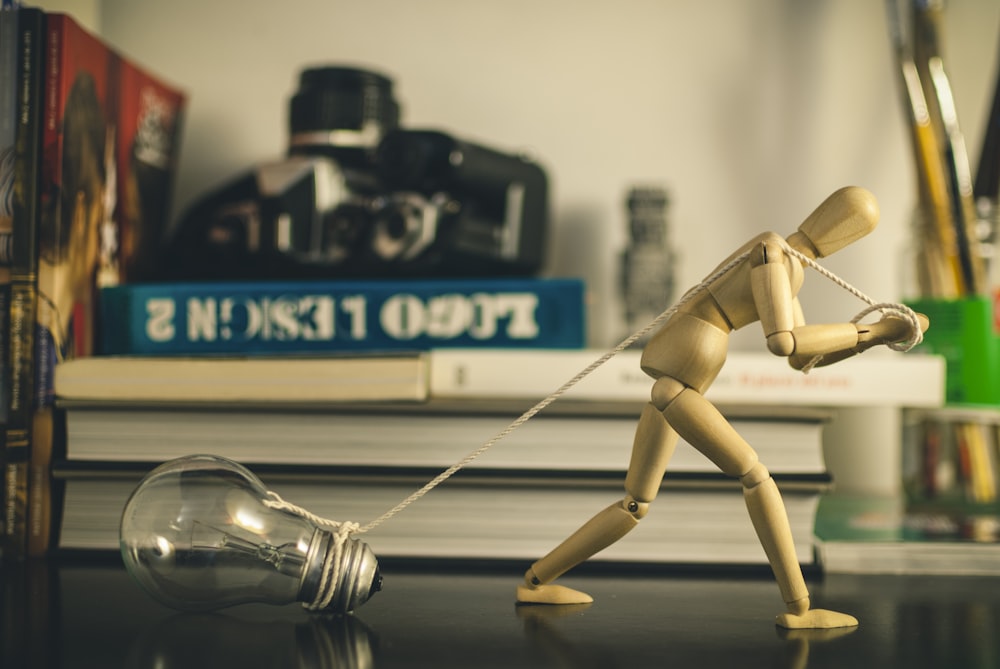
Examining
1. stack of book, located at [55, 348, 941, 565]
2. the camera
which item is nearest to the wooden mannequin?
stack of book, located at [55, 348, 941, 565]

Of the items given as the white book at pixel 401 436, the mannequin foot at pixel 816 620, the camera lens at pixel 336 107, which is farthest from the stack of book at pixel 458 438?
the camera lens at pixel 336 107

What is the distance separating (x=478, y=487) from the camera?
58 cm

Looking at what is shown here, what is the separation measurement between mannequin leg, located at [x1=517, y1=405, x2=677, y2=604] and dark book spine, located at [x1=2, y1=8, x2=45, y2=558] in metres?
0.36

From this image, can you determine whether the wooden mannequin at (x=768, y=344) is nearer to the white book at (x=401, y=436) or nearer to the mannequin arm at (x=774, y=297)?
the mannequin arm at (x=774, y=297)

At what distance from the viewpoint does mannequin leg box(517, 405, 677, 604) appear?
47 centimetres

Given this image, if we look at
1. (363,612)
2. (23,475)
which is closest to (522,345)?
(363,612)

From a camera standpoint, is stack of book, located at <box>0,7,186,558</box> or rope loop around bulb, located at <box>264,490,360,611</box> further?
stack of book, located at <box>0,7,186,558</box>

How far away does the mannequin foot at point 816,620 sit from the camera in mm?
455

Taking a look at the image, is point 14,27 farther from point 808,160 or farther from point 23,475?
point 808,160

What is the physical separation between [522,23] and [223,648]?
616 mm

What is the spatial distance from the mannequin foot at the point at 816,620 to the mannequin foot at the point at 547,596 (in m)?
0.11

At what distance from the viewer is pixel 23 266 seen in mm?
604

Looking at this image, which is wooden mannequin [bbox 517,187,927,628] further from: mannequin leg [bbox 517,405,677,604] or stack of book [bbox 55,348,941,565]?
stack of book [bbox 55,348,941,565]

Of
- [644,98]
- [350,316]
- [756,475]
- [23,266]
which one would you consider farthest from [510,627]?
[644,98]
